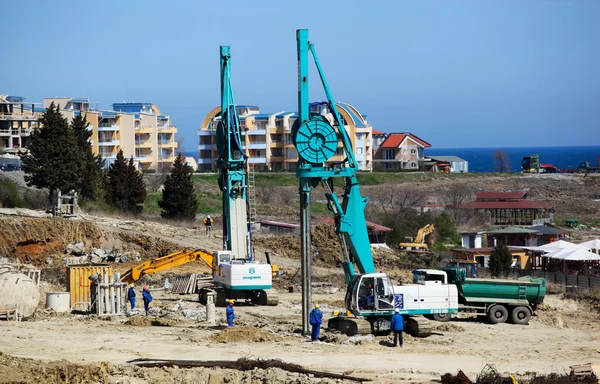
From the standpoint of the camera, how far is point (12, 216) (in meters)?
52.0

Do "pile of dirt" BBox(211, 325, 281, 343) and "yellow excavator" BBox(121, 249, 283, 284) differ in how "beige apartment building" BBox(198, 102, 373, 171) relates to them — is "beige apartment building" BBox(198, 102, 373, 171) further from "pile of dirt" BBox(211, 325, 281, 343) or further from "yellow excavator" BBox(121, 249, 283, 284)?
"pile of dirt" BBox(211, 325, 281, 343)

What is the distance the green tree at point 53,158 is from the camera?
5628 cm

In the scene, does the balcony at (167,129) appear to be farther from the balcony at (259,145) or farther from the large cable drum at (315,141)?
the large cable drum at (315,141)

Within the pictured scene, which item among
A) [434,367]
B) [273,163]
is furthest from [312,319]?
[273,163]

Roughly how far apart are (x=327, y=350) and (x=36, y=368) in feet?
25.8

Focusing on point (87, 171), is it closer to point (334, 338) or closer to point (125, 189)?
point (125, 189)

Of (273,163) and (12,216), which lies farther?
(273,163)

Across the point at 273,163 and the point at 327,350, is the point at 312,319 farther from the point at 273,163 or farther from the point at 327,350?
the point at 273,163

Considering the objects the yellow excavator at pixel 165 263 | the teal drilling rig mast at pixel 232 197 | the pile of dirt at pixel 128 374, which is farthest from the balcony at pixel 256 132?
the pile of dirt at pixel 128 374

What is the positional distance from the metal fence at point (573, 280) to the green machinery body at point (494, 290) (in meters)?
9.88

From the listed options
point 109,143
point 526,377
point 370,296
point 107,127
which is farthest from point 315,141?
point 109,143

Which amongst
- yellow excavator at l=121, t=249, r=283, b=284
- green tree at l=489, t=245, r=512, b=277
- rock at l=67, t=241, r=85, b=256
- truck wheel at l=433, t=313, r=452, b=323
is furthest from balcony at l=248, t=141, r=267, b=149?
truck wheel at l=433, t=313, r=452, b=323

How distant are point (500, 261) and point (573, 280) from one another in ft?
16.6

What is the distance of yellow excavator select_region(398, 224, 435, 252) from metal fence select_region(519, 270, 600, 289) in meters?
11.8
